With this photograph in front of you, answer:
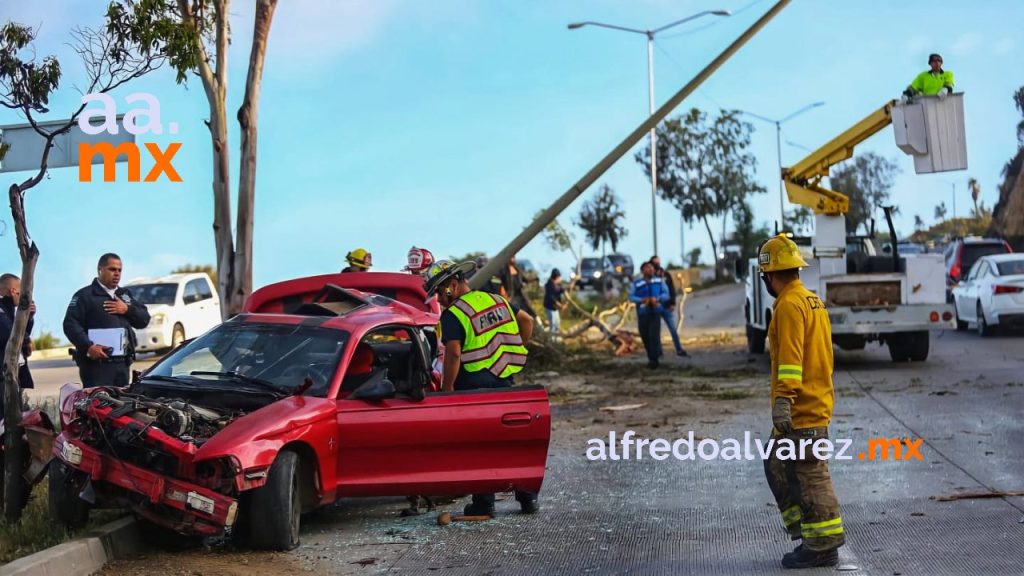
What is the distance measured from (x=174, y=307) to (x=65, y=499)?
20435mm

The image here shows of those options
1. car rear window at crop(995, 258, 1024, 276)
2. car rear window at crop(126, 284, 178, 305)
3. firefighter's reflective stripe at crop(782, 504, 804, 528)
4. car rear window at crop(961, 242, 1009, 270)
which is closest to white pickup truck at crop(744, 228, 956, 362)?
car rear window at crop(995, 258, 1024, 276)

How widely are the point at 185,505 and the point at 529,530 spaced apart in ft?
7.52

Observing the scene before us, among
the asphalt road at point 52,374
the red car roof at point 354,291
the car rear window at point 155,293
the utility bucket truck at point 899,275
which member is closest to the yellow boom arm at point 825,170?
the utility bucket truck at point 899,275

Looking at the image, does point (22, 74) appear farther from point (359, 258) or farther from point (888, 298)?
point (888, 298)

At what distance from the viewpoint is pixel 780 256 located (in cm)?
693

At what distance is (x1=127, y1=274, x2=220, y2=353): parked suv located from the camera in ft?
87.7

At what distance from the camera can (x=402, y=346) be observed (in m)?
8.71

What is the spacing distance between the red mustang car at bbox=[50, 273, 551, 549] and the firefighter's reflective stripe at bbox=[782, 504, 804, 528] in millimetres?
1792

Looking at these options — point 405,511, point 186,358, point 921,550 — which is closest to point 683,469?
point 405,511

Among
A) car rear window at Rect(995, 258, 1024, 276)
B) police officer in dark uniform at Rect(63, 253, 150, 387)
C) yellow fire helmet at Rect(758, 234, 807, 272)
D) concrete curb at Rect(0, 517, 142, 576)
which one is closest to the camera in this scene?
concrete curb at Rect(0, 517, 142, 576)

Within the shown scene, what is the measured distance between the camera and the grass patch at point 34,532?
7.02m

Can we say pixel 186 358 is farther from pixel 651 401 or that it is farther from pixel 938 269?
pixel 938 269

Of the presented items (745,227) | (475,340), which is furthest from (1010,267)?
(745,227)

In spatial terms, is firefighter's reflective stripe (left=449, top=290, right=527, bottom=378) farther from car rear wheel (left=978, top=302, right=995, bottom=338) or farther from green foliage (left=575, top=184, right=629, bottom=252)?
green foliage (left=575, top=184, right=629, bottom=252)
